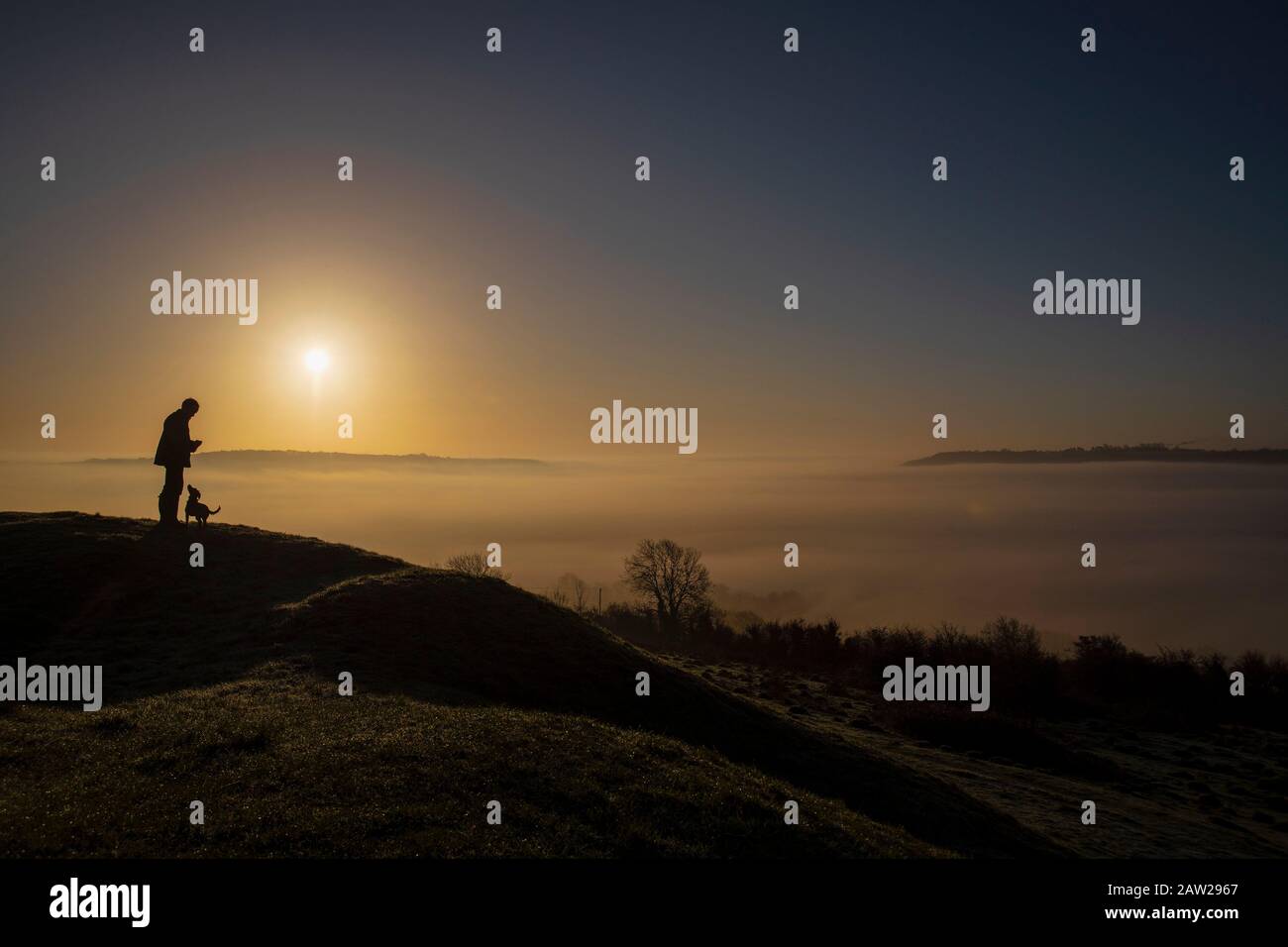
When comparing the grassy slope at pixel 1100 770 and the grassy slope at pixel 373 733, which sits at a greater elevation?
the grassy slope at pixel 373 733

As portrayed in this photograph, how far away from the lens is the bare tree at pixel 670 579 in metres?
93.2

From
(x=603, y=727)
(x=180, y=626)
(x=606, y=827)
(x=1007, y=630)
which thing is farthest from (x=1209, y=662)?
(x=180, y=626)

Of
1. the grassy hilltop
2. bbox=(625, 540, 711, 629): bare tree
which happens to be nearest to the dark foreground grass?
the grassy hilltop

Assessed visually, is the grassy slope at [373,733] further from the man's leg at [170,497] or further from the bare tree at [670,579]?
the bare tree at [670,579]

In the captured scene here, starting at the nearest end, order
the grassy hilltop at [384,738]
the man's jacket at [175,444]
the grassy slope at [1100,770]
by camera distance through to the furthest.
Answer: the grassy hilltop at [384,738], the grassy slope at [1100,770], the man's jacket at [175,444]

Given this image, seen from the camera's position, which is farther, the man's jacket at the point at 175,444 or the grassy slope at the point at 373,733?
the man's jacket at the point at 175,444

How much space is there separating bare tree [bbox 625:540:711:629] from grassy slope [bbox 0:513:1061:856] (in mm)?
63490

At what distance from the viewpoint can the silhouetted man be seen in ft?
101

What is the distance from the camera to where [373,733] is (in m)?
14.0

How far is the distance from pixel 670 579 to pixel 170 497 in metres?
68.6

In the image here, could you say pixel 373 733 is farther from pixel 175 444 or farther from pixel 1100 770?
pixel 1100 770

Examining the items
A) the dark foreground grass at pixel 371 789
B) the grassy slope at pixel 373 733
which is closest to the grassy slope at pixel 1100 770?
the grassy slope at pixel 373 733

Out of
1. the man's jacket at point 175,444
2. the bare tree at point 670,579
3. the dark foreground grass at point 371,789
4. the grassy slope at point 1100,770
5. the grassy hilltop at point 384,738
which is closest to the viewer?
the dark foreground grass at point 371,789

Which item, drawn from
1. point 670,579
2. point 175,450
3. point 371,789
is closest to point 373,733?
point 371,789
